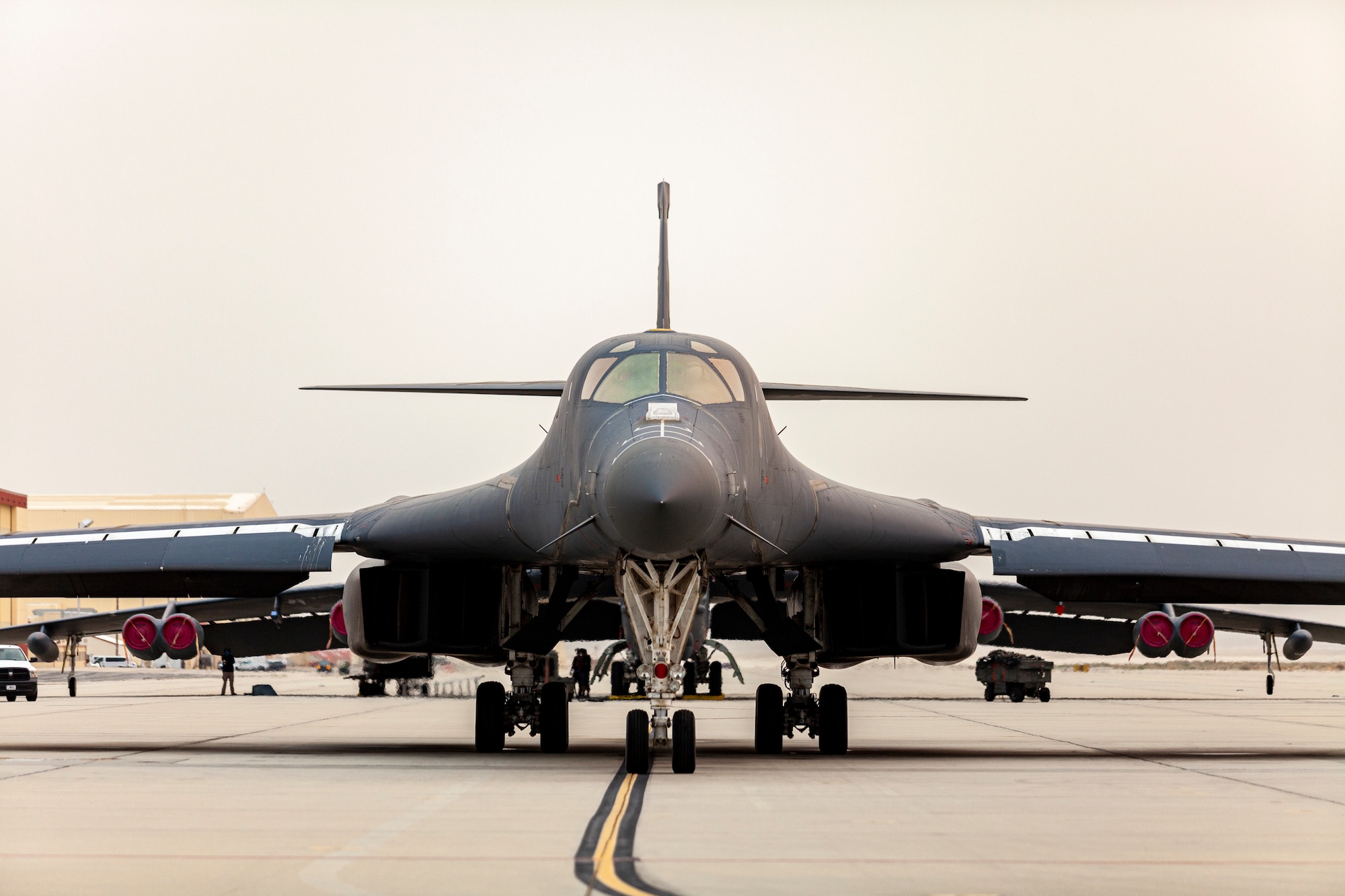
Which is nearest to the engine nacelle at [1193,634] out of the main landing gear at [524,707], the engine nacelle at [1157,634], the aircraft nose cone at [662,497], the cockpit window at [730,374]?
the engine nacelle at [1157,634]

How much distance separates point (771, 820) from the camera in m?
7.69

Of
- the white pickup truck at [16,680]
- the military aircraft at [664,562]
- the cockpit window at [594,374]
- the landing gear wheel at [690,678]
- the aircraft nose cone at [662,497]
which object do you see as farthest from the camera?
the landing gear wheel at [690,678]

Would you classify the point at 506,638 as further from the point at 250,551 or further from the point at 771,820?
the point at 771,820

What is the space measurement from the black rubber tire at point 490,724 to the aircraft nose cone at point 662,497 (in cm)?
472

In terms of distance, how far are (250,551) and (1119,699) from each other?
23162 millimetres

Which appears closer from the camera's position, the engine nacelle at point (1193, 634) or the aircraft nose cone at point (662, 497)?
the aircraft nose cone at point (662, 497)

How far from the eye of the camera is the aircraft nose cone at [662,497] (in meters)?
9.24

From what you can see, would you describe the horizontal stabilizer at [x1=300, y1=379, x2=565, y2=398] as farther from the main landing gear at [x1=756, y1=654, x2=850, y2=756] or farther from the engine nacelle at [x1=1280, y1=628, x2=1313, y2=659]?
the engine nacelle at [x1=1280, y1=628, x2=1313, y2=659]

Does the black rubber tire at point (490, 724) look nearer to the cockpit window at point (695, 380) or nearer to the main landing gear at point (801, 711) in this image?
the main landing gear at point (801, 711)

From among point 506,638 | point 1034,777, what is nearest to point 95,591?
point 506,638

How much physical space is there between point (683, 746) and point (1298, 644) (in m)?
25.9

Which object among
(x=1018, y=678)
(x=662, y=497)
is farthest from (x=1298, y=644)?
(x=662, y=497)

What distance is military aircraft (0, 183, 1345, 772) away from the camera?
10.6 metres

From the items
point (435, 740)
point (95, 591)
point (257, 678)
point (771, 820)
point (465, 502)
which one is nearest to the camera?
point (771, 820)
